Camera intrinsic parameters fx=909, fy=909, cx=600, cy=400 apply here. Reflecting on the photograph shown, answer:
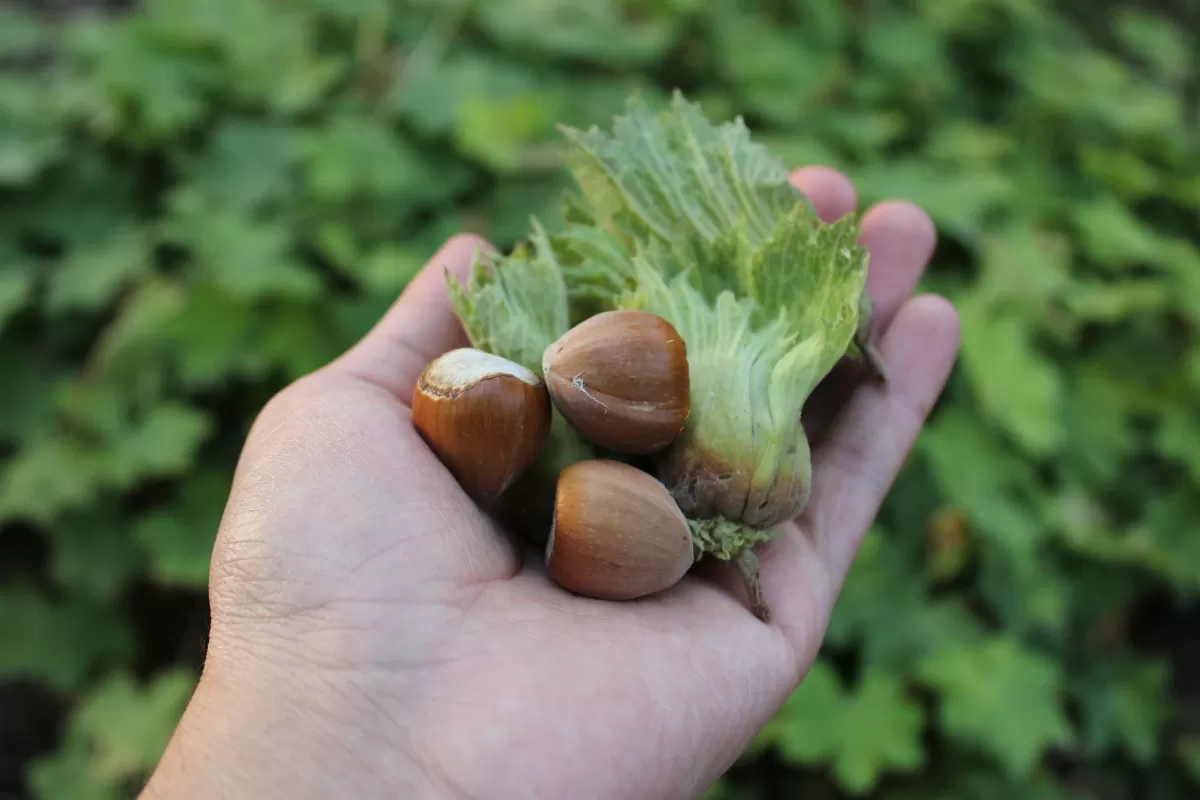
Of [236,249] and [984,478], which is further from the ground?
[236,249]

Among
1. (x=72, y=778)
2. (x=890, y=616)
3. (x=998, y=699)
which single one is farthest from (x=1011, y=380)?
(x=72, y=778)

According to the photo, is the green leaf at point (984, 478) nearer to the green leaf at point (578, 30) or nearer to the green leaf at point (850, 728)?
the green leaf at point (850, 728)

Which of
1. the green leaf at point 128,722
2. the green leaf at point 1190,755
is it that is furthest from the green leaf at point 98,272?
the green leaf at point 1190,755

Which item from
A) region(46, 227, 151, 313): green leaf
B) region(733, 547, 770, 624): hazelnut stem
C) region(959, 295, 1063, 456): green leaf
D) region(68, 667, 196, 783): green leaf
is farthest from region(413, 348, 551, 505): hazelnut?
region(959, 295, 1063, 456): green leaf

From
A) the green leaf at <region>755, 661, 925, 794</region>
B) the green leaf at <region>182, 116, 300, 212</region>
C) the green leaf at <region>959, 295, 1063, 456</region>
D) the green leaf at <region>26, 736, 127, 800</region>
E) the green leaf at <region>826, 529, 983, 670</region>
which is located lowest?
the green leaf at <region>26, 736, 127, 800</region>

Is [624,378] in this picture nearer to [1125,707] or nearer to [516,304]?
[516,304]

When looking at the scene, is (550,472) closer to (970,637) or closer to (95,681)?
(970,637)

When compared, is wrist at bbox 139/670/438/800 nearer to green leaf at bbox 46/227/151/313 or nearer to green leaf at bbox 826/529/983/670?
green leaf at bbox 826/529/983/670
